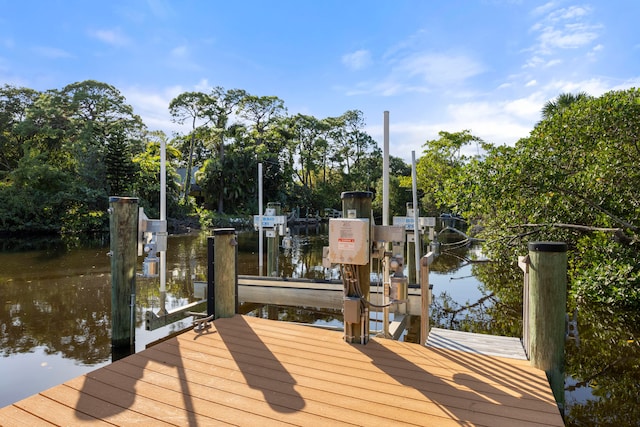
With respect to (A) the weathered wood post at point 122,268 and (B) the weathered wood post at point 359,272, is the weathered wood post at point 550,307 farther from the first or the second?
(A) the weathered wood post at point 122,268

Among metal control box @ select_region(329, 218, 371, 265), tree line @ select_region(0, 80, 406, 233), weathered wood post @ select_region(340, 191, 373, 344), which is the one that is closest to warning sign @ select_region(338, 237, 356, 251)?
metal control box @ select_region(329, 218, 371, 265)

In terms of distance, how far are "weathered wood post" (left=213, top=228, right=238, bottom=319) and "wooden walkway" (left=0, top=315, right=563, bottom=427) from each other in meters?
0.68

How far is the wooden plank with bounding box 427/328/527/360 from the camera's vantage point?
2.72 metres

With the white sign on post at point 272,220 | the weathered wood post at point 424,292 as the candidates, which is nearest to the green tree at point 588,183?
the weathered wood post at point 424,292

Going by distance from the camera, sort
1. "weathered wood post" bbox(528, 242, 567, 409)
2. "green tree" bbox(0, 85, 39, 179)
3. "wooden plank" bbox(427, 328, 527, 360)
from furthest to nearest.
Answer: "green tree" bbox(0, 85, 39, 179), "wooden plank" bbox(427, 328, 527, 360), "weathered wood post" bbox(528, 242, 567, 409)

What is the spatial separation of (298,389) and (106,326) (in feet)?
13.1

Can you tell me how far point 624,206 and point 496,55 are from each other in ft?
13.2

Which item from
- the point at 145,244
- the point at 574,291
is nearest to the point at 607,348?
the point at 574,291

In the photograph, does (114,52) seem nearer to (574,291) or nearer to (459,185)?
(459,185)

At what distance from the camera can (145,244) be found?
344cm

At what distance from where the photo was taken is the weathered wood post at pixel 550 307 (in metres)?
2.18

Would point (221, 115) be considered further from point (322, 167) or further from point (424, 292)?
point (424, 292)

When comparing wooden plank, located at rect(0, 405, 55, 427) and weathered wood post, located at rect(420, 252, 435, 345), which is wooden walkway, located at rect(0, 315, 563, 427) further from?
weathered wood post, located at rect(420, 252, 435, 345)

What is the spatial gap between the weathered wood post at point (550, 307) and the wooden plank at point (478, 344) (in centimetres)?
34
